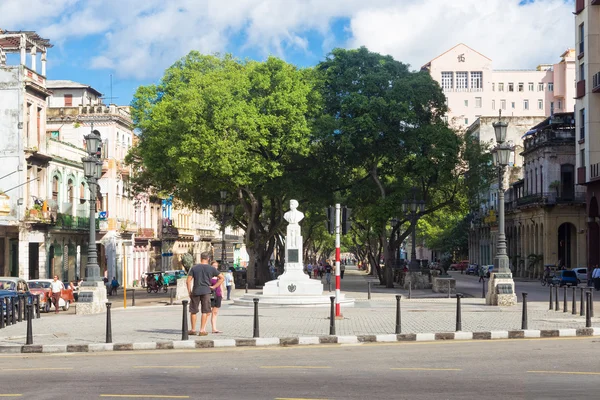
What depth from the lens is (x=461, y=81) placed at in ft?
451

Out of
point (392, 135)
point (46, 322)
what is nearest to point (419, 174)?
point (392, 135)

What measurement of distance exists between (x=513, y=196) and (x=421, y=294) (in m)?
58.1

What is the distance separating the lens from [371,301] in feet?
120

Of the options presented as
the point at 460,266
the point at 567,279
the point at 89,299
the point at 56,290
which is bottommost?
the point at 460,266

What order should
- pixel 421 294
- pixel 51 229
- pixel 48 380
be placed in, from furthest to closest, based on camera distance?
pixel 51 229 < pixel 421 294 < pixel 48 380

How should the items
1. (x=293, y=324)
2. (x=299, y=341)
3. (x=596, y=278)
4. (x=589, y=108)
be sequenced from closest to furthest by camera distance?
(x=299, y=341) < (x=293, y=324) < (x=596, y=278) < (x=589, y=108)

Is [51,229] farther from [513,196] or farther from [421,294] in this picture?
[513,196]

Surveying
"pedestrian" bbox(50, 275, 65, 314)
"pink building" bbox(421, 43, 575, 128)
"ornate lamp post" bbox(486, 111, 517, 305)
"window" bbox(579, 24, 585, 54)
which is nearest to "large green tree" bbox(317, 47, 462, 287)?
"window" bbox(579, 24, 585, 54)

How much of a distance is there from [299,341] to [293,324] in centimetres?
423

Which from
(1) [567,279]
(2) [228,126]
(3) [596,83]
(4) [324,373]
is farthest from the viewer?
(1) [567,279]

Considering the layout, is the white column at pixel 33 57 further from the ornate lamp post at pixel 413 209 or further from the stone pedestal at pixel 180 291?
the ornate lamp post at pixel 413 209

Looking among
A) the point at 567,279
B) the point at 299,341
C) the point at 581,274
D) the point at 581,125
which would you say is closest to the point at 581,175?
the point at 581,125

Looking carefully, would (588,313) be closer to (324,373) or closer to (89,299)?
(324,373)

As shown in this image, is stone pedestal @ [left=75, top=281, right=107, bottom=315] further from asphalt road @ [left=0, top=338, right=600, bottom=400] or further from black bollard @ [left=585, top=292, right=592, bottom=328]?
black bollard @ [left=585, top=292, right=592, bottom=328]
